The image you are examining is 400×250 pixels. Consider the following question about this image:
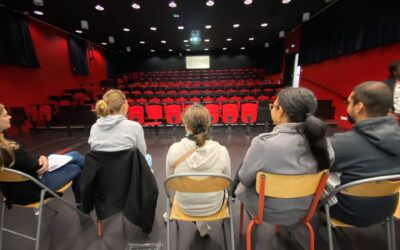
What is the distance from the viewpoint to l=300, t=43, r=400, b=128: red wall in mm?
4265

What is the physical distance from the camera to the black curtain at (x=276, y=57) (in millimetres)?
11488

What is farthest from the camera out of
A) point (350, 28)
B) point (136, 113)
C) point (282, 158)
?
point (350, 28)

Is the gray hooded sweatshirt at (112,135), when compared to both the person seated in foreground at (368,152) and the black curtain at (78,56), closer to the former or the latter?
the person seated in foreground at (368,152)

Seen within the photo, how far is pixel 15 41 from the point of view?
5.77 m

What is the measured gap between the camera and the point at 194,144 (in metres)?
1.25

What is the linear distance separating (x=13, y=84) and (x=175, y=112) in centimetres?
574

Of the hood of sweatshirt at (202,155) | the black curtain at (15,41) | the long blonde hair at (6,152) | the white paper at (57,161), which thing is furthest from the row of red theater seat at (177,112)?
the black curtain at (15,41)

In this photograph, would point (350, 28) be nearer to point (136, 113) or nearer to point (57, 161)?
point (136, 113)

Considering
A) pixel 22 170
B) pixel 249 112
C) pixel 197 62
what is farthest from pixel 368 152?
pixel 197 62

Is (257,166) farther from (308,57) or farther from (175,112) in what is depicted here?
(308,57)

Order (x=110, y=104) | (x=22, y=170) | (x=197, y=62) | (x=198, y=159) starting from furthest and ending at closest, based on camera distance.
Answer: (x=197, y=62) < (x=110, y=104) < (x=22, y=170) < (x=198, y=159)

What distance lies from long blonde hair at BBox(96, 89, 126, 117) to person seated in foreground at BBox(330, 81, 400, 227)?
1.79 meters

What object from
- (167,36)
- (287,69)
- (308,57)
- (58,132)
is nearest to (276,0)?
(308,57)

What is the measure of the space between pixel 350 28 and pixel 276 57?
7.17m
